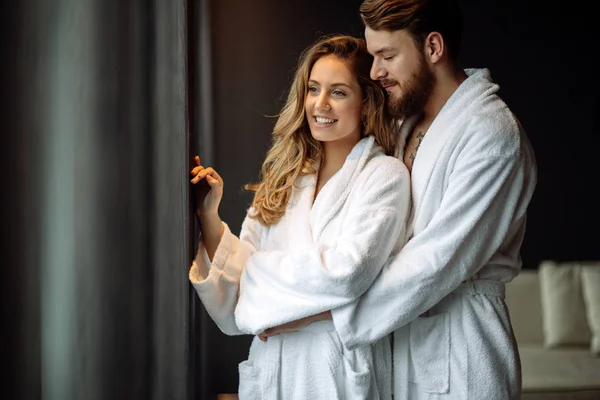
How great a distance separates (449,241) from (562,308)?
97.1 inches

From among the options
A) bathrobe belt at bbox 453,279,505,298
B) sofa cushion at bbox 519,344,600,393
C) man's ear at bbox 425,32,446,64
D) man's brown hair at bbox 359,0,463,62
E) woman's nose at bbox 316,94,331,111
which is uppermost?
man's brown hair at bbox 359,0,463,62

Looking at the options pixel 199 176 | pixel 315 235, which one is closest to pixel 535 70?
pixel 315 235

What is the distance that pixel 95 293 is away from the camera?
1.54ft

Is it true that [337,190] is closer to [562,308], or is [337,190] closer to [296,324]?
[296,324]

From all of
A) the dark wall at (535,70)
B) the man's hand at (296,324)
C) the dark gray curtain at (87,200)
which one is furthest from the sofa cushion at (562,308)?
the dark gray curtain at (87,200)

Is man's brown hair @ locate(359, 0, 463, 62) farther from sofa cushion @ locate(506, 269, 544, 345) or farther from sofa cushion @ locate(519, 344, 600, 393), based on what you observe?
sofa cushion @ locate(506, 269, 544, 345)

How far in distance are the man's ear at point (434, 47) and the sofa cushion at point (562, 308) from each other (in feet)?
7.64

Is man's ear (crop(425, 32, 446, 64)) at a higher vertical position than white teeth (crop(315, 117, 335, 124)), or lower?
higher

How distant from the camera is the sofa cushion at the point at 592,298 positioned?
3644 mm

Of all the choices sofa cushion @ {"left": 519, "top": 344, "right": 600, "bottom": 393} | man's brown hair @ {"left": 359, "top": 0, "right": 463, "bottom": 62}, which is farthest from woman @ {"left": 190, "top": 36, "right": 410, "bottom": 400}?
sofa cushion @ {"left": 519, "top": 344, "right": 600, "bottom": 393}

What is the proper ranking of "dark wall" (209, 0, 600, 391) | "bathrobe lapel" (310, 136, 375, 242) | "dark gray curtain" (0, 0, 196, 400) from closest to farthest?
"dark gray curtain" (0, 0, 196, 400)
"bathrobe lapel" (310, 136, 375, 242)
"dark wall" (209, 0, 600, 391)

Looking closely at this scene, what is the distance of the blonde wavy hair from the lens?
68.9 inches

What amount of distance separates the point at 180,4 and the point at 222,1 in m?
3.57

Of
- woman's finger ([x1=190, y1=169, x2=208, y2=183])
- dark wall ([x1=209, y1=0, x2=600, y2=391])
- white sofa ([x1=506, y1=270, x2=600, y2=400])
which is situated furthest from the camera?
dark wall ([x1=209, y1=0, x2=600, y2=391])
